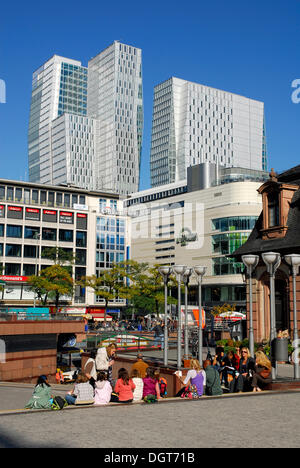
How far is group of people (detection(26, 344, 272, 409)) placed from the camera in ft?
46.5

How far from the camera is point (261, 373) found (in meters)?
17.3

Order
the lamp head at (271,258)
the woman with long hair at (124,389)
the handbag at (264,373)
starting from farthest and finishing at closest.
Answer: the lamp head at (271,258) → the handbag at (264,373) → the woman with long hair at (124,389)

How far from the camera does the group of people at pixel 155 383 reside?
14164 mm

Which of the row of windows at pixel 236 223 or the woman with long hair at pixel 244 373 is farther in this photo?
the row of windows at pixel 236 223

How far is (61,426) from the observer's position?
35.7 feet

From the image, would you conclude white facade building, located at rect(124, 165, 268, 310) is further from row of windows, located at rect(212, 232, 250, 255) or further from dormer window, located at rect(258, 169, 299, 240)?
dormer window, located at rect(258, 169, 299, 240)

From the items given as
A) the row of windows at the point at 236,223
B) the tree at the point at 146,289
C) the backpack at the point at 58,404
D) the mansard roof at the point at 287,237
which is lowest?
the backpack at the point at 58,404

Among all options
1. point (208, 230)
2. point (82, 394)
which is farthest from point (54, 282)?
point (82, 394)

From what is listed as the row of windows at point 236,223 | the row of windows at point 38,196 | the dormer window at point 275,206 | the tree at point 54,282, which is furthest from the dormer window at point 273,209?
the row of windows at point 236,223

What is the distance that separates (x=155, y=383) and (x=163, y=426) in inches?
169

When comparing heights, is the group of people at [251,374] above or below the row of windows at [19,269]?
below

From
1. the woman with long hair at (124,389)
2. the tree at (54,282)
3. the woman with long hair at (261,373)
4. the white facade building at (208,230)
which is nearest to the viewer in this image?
the woman with long hair at (124,389)

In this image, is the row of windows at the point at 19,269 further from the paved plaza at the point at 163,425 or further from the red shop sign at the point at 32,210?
the paved plaza at the point at 163,425
